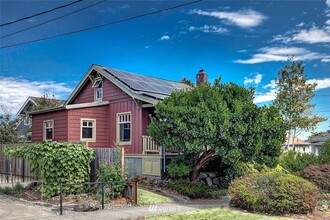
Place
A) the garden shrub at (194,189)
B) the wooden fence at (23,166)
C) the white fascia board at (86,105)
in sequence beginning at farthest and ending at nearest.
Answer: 1. the white fascia board at (86,105)
2. the garden shrub at (194,189)
3. the wooden fence at (23,166)

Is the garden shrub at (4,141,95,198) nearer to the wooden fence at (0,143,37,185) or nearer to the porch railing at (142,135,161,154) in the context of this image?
the wooden fence at (0,143,37,185)

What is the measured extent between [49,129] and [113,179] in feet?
34.7

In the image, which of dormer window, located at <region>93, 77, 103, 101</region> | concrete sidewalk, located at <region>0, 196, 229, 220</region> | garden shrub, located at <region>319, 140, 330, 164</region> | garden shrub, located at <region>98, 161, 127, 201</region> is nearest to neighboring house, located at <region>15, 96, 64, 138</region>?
dormer window, located at <region>93, 77, 103, 101</region>

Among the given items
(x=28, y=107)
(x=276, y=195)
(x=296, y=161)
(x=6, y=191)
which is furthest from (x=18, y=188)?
(x=28, y=107)

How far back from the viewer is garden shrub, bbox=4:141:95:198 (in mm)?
11719

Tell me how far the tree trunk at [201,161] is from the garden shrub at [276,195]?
3.23 m

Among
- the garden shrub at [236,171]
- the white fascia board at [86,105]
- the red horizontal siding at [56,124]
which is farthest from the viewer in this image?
the red horizontal siding at [56,124]

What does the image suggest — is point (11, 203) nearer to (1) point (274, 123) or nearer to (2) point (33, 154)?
(2) point (33, 154)

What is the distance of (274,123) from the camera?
44.9 ft

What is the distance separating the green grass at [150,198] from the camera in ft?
38.4

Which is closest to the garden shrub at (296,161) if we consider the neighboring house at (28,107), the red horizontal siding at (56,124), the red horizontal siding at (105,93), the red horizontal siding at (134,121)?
the red horizontal siding at (134,121)

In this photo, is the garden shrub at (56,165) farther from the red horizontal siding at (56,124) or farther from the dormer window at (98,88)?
the dormer window at (98,88)

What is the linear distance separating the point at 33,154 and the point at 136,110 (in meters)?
7.35

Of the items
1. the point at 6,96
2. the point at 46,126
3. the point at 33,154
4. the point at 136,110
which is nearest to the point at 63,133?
the point at 46,126
